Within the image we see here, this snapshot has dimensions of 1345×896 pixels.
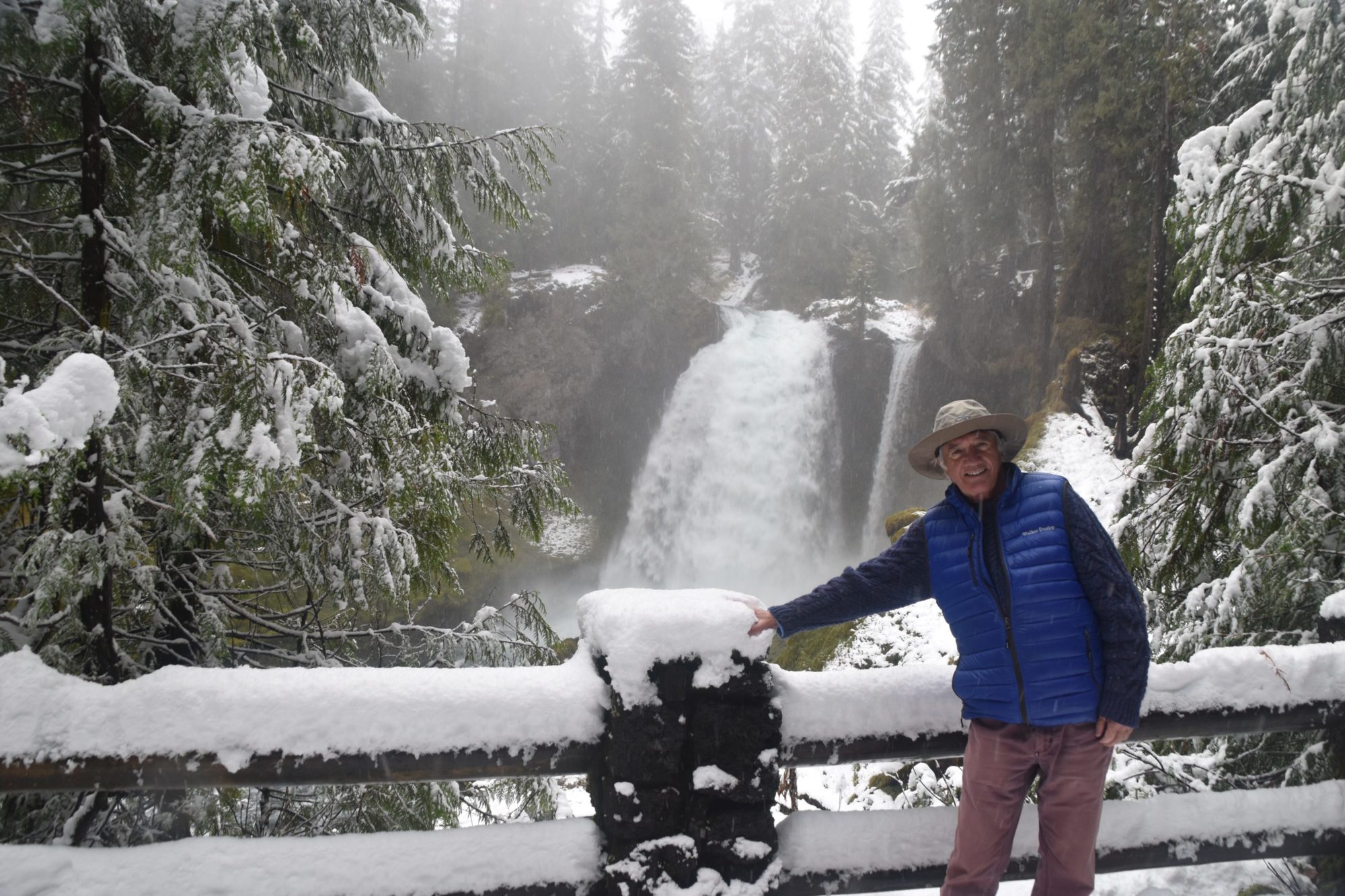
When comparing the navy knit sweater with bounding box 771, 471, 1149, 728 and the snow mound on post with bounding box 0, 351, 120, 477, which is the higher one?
the snow mound on post with bounding box 0, 351, 120, 477

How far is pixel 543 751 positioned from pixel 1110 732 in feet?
5.63

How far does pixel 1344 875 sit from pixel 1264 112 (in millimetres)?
4541

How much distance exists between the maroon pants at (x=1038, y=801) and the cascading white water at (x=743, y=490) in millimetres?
16847

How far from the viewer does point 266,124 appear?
297cm

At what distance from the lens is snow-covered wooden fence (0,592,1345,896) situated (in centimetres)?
189

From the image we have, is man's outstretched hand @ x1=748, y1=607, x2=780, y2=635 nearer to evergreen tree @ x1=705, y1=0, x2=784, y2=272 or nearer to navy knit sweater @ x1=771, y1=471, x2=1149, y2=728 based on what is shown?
navy knit sweater @ x1=771, y1=471, x2=1149, y2=728

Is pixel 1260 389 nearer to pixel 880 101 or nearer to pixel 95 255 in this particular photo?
pixel 95 255

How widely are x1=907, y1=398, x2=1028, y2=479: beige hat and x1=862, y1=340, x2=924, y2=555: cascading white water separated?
1765 cm

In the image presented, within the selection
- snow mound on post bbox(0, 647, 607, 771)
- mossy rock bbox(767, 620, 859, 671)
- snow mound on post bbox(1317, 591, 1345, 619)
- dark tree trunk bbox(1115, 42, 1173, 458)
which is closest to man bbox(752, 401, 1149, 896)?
snow mound on post bbox(0, 647, 607, 771)

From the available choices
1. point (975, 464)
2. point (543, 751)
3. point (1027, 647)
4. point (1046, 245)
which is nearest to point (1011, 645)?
point (1027, 647)

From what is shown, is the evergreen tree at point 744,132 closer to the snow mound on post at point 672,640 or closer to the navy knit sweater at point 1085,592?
the navy knit sweater at point 1085,592

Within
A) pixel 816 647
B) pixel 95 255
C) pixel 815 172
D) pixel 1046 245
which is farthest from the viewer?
pixel 815 172

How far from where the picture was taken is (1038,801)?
221 cm

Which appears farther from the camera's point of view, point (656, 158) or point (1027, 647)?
point (656, 158)
